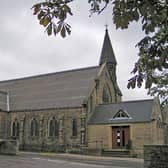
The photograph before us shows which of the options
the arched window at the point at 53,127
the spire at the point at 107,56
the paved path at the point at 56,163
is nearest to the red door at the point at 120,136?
the arched window at the point at 53,127

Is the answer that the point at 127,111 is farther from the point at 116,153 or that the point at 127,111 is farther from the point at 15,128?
the point at 15,128

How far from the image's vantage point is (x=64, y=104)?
1767 inches

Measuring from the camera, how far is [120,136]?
40312 millimetres

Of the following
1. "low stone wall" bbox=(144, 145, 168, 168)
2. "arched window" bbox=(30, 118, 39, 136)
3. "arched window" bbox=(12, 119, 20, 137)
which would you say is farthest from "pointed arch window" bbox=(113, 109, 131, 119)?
"low stone wall" bbox=(144, 145, 168, 168)

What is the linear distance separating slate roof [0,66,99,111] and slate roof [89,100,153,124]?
303 centimetres

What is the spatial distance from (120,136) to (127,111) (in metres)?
3.33

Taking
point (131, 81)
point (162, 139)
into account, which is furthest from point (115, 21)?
point (162, 139)

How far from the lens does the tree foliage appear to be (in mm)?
3639

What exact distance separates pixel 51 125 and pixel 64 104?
12.3 ft

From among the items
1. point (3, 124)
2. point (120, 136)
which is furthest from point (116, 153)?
point (3, 124)

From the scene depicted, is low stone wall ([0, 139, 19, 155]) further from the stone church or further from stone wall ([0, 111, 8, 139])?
stone wall ([0, 111, 8, 139])

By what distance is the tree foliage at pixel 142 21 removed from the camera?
364 centimetres

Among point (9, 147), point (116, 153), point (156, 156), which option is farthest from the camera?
point (116, 153)

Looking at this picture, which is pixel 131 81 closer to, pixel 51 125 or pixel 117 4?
pixel 117 4
